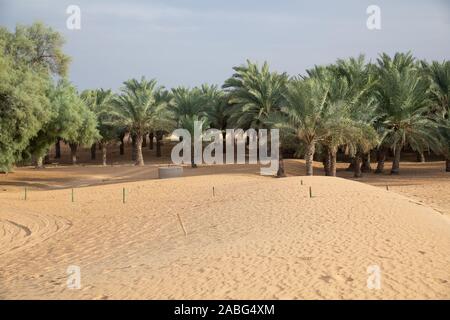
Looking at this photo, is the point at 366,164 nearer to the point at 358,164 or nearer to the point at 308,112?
the point at 358,164

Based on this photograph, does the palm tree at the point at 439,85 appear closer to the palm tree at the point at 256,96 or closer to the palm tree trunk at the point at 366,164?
the palm tree trunk at the point at 366,164

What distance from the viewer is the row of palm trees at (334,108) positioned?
72.4 ft

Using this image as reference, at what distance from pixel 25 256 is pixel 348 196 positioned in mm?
9605

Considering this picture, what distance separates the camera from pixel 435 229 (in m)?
11.2

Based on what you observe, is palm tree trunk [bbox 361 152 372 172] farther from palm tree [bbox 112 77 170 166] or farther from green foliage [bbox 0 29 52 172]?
green foliage [bbox 0 29 52 172]

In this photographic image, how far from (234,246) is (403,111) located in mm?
19747

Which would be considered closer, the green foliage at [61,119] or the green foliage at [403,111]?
the green foliage at [61,119]

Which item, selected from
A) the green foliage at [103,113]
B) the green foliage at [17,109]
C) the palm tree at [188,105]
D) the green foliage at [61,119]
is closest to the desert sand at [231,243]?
the green foliage at [17,109]

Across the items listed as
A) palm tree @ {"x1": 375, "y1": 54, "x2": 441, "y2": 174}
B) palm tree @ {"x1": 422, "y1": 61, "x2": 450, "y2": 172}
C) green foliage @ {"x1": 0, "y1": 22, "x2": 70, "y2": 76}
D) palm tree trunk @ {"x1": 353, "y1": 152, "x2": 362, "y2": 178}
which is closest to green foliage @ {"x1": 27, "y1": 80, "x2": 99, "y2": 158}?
green foliage @ {"x1": 0, "y1": 22, "x2": 70, "y2": 76}

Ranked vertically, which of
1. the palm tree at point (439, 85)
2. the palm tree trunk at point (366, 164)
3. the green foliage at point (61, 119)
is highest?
the palm tree at point (439, 85)

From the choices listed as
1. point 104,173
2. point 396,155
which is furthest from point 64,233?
point 396,155

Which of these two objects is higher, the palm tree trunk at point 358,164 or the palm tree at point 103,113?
the palm tree at point 103,113

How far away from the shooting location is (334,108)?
21594 mm

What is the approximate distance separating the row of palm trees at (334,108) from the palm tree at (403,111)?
5 centimetres
